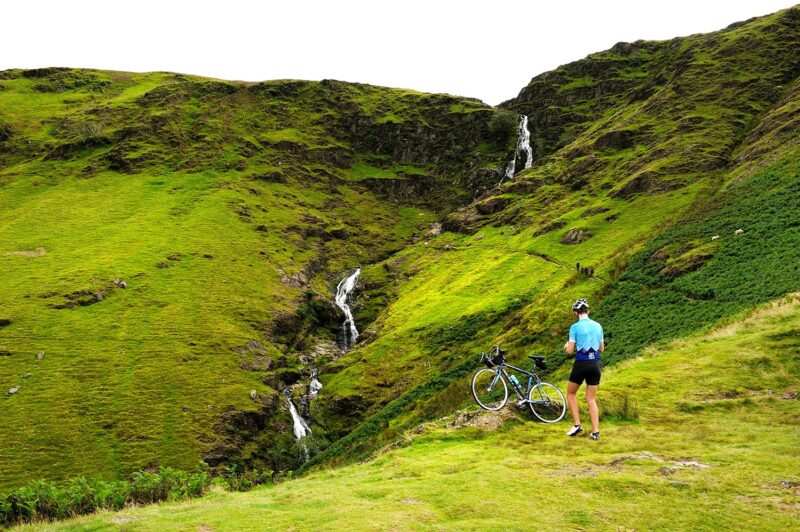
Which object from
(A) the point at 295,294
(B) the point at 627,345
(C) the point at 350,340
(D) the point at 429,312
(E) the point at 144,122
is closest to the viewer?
(B) the point at 627,345

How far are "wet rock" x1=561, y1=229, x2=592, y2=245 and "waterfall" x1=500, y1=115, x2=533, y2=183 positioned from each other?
237ft

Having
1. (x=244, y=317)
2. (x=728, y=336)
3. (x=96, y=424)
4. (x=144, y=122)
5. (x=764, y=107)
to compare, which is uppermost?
(x=144, y=122)

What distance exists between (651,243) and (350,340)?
174ft

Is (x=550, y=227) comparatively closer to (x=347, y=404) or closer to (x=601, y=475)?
(x=347, y=404)

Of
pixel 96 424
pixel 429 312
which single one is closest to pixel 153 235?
pixel 96 424

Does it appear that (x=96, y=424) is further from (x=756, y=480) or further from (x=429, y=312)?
(x=756, y=480)

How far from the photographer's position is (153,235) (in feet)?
344

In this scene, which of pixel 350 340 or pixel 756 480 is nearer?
pixel 756 480

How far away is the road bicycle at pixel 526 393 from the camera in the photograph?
18.2 metres

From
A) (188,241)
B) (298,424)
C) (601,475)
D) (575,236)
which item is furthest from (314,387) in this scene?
(601,475)

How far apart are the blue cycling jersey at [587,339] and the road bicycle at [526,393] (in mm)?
2229

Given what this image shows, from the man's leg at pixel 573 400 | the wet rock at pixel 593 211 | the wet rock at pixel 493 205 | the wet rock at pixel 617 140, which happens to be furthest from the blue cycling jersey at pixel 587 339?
the wet rock at pixel 617 140

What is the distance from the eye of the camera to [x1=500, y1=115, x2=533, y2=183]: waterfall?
158250 mm

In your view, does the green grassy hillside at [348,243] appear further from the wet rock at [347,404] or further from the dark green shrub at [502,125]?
the dark green shrub at [502,125]
